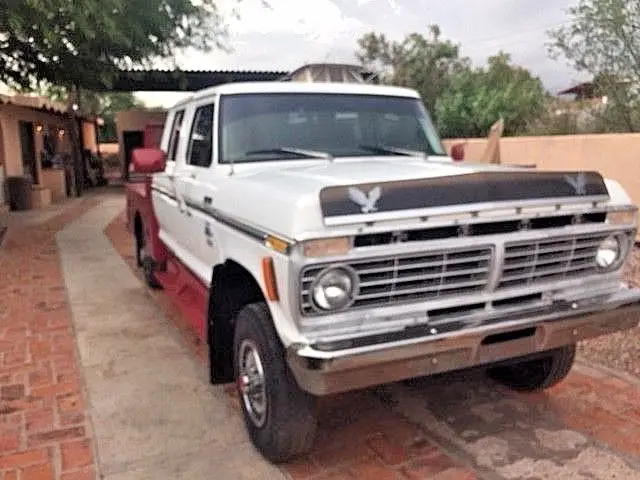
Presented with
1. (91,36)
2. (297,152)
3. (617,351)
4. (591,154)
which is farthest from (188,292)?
(591,154)

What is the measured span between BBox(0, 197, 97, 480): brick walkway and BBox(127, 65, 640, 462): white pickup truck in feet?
3.21

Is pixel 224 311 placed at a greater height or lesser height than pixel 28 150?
lesser

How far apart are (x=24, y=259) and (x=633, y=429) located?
337 inches

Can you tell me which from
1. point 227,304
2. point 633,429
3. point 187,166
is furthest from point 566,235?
point 187,166

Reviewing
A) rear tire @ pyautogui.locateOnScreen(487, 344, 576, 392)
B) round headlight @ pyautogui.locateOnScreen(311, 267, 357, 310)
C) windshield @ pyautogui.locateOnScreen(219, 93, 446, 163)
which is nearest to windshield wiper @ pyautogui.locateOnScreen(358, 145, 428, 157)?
windshield @ pyautogui.locateOnScreen(219, 93, 446, 163)

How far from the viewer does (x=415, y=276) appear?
2.89 meters

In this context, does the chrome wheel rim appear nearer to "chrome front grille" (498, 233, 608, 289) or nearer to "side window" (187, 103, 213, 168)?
"chrome front grille" (498, 233, 608, 289)

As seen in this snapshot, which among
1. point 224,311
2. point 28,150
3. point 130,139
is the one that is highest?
point 130,139

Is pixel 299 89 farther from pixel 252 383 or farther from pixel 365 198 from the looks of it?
pixel 252 383

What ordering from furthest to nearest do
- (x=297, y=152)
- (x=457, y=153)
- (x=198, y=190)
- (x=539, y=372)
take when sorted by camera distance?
(x=457, y=153)
(x=198, y=190)
(x=297, y=152)
(x=539, y=372)

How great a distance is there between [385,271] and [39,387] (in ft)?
9.76

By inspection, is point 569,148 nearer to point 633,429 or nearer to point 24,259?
point 633,429

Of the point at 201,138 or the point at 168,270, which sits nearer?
the point at 201,138

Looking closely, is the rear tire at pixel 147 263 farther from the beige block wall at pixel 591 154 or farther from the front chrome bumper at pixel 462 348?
the front chrome bumper at pixel 462 348
